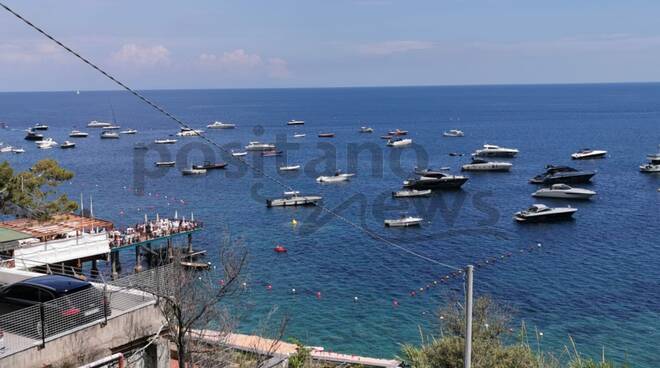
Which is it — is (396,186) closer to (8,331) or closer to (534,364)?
(534,364)

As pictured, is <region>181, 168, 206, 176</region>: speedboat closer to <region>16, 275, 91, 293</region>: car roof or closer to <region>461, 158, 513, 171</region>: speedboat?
<region>461, 158, 513, 171</region>: speedboat

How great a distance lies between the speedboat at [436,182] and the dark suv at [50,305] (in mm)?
64312

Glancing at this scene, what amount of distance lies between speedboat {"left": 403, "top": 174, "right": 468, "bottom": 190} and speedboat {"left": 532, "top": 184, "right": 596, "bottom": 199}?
9751 millimetres

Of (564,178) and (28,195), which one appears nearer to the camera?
(28,195)

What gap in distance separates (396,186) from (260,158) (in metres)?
38.3

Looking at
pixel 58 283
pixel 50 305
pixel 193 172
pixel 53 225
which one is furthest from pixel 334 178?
pixel 50 305

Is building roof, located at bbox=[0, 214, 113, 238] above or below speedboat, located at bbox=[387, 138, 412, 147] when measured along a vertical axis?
below

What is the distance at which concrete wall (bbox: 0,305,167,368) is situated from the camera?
1341cm

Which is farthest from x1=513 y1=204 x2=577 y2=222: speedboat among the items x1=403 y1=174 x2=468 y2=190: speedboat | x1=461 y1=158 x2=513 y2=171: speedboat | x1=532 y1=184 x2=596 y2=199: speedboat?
x1=461 y1=158 x2=513 y2=171: speedboat

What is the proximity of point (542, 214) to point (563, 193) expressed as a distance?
44.4 feet

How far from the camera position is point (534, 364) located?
2066 centimetres

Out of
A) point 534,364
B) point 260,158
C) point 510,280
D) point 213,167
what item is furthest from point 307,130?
point 534,364

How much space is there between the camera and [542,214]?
5906 centimetres

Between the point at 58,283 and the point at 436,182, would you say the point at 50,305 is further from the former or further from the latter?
the point at 436,182
